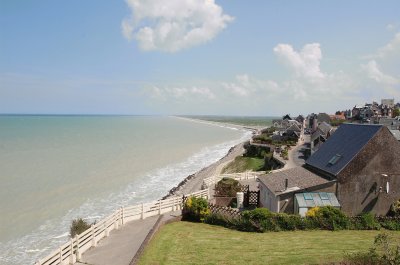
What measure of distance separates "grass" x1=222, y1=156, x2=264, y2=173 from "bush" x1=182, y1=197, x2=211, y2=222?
31.2 metres

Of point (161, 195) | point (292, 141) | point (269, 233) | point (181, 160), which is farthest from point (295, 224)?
point (292, 141)

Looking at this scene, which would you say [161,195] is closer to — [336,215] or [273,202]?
[273,202]

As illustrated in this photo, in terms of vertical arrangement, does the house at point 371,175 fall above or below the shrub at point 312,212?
above

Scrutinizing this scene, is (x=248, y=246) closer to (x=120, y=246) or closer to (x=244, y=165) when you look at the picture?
(x=120, y=246)

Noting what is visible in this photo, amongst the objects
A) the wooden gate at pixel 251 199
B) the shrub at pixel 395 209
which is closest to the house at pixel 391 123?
the shrub at pixel 395 209

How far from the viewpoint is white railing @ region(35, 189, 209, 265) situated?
1506 cm

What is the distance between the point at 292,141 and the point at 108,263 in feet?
224

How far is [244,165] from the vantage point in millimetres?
58531

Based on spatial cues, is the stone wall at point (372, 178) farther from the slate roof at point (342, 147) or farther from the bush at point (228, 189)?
the bush at point (228, 189)

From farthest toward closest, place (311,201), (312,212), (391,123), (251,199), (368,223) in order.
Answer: (391,123) → (251,199) → (311,201) → (312,212) → (368,223)

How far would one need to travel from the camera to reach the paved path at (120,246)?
16328 millimetres

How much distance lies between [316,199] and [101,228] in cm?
1283

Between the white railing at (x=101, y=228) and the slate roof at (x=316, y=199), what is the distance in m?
7.94

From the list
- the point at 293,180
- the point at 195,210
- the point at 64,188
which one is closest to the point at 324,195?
the point at 293,180
